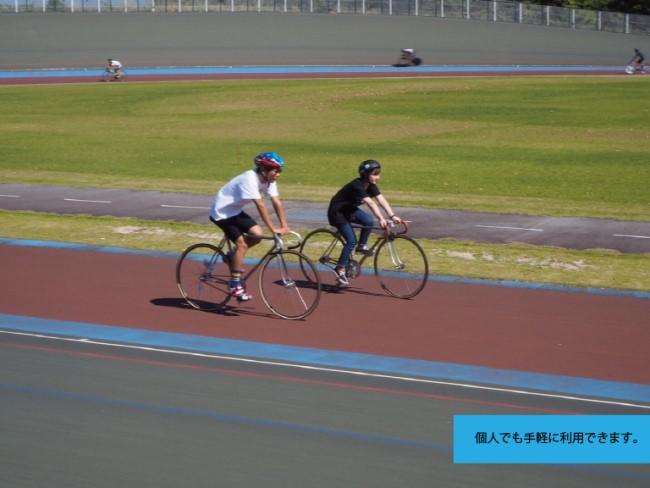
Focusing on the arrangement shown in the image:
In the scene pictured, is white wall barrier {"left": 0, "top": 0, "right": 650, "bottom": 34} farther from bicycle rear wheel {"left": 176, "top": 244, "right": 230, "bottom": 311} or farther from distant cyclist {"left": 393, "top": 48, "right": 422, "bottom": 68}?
bicycle rear wheel {"left": 176, "top": 244, "right": 230, "bottom": 311}

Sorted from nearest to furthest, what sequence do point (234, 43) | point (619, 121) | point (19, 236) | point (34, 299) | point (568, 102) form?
1. point (34, 299)
2. point (19, 236)
3. point (619, 121)
4. point (568, 102)
5. point (234, 43)

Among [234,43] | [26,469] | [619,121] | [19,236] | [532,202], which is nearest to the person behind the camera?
[26,469]

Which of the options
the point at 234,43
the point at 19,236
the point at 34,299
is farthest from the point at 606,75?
the point at 34,299

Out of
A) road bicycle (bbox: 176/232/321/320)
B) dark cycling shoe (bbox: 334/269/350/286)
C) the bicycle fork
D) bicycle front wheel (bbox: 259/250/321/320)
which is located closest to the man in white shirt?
road bicycle (bbox: 176/232/321/320)

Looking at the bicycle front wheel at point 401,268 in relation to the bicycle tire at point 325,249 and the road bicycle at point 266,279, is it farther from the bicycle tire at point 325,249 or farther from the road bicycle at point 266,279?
the road bicycle at point 266,279

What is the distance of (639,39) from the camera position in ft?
225

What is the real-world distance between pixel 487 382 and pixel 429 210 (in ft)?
36.3

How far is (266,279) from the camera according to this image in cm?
1252

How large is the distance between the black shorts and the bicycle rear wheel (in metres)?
0.52

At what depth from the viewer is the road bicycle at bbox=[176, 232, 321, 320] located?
12484 mm

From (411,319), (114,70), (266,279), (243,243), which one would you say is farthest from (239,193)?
(114,70)

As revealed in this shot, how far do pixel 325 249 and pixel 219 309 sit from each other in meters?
2.14

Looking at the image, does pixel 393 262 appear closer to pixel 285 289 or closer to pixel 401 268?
pixel 401 268

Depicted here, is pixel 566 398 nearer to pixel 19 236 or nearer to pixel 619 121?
pixel 19 236
